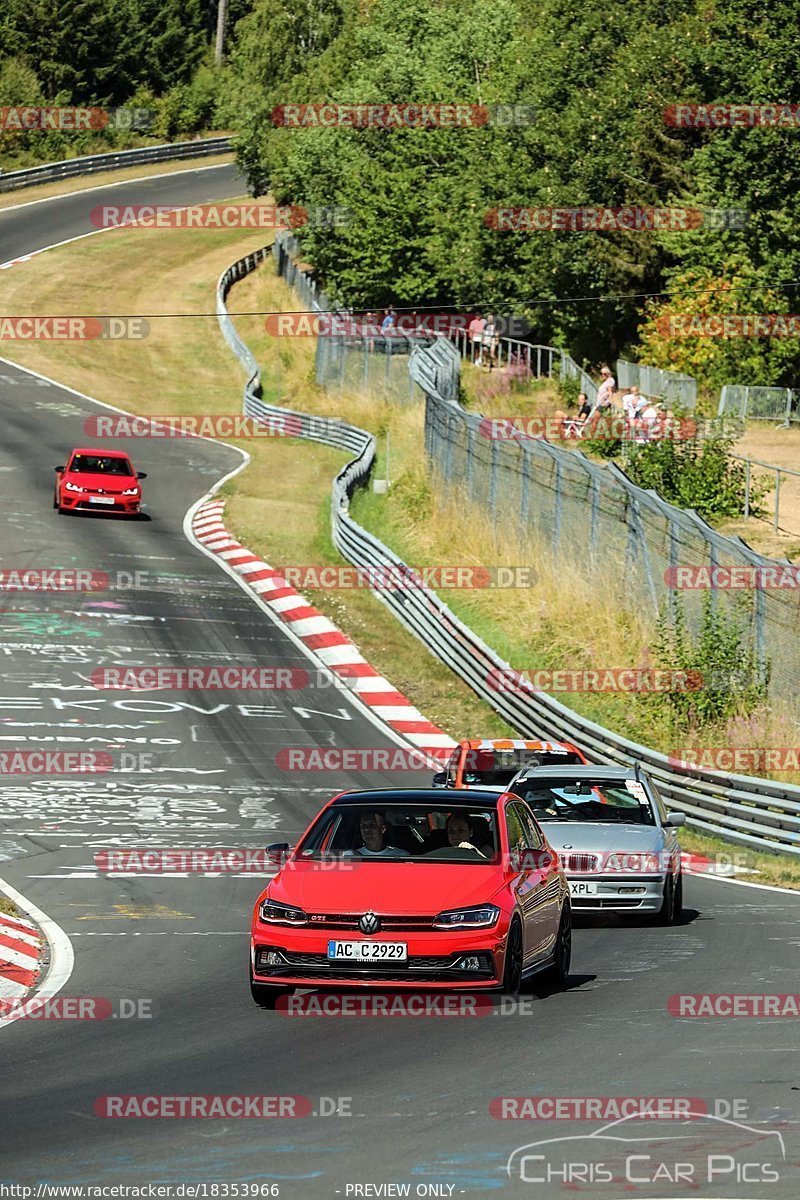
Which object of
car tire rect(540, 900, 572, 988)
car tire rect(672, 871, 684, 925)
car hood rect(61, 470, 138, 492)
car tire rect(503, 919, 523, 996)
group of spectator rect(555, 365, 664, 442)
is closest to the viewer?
car tire rect(503, 919, 523, 996)

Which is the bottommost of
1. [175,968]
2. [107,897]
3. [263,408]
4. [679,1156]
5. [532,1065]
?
[263,408]


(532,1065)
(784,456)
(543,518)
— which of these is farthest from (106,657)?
(532,1065)

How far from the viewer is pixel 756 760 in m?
24.3

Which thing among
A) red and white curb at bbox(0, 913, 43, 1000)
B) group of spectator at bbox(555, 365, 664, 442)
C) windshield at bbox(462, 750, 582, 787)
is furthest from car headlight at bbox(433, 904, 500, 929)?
group of spectator at bbox(555, 365, 664, 442)

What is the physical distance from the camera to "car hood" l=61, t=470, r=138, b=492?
4209cm

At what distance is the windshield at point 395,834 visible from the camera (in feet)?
40.2

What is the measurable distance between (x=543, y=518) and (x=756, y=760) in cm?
1019

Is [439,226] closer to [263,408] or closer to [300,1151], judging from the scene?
[263,408]

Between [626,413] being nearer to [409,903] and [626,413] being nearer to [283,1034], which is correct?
[409,903]

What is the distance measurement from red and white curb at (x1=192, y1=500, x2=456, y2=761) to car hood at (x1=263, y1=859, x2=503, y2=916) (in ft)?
49.8

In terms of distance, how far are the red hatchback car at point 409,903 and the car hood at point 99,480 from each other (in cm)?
3033

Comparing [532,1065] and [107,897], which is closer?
[532,1065]

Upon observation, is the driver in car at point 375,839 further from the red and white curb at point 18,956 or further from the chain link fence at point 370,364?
the chain link fence at point 370,364

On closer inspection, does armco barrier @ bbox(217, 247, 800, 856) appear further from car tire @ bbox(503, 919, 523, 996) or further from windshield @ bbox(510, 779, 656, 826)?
car tire @ bbox(503, 919, 523, 996)
